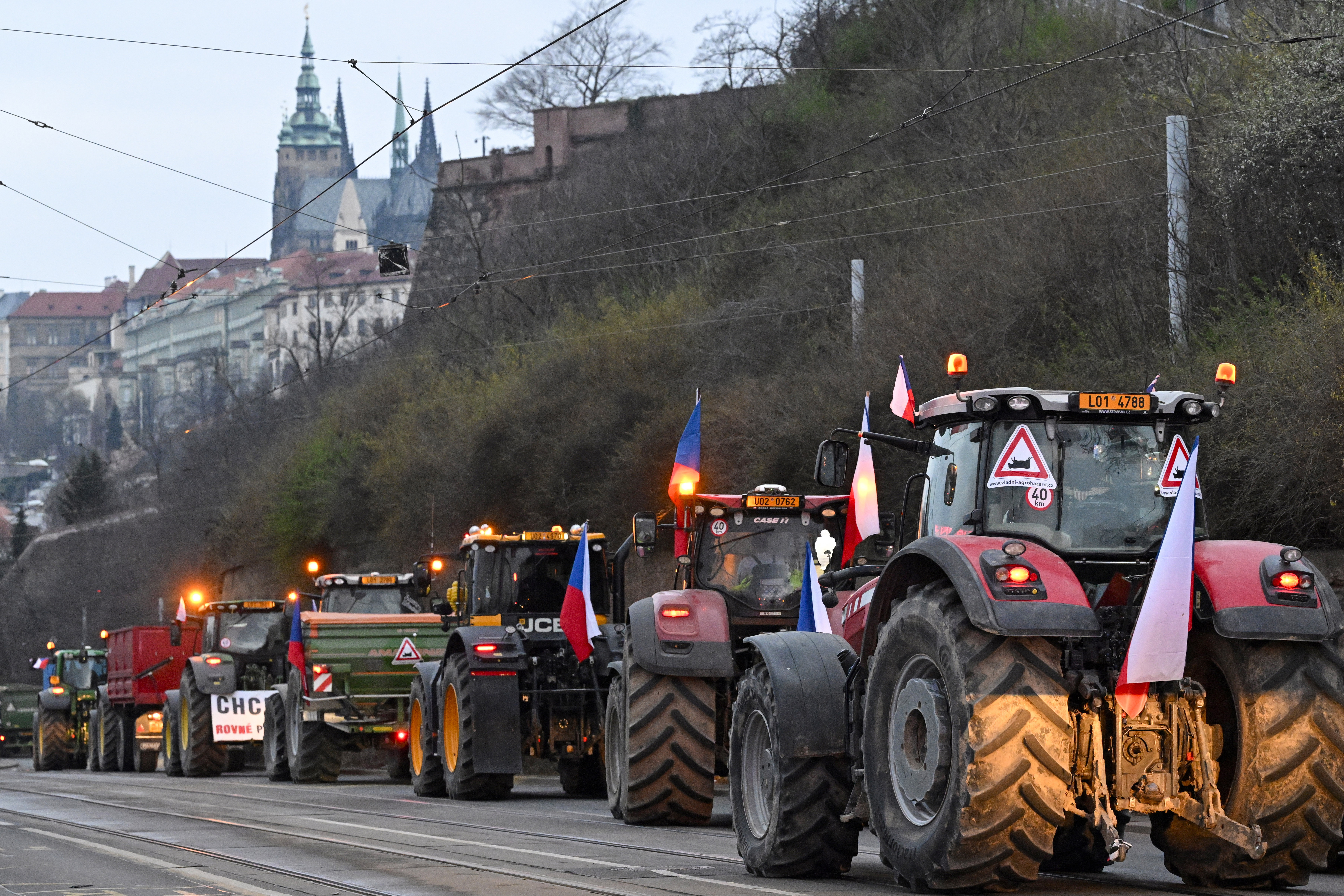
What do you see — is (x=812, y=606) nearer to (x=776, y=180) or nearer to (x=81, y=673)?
(x=81, y=673)

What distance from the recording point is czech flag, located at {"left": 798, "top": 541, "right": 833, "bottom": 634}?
11.5m

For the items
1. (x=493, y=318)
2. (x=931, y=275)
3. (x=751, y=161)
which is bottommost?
(x=931, y=275)

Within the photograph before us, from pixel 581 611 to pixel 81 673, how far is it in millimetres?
22955

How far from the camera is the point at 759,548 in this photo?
14883 millimetres

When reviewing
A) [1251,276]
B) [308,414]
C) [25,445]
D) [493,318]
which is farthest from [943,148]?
[25,445]

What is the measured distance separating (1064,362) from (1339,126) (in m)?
4.74

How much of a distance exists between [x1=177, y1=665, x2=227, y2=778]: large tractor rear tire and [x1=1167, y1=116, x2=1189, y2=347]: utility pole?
590 inches

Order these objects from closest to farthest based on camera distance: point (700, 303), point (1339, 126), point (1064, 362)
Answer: point (1339, 126), point (1064, 362), point (700, 303)

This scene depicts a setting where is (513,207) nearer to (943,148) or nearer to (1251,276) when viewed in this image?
(943,148)

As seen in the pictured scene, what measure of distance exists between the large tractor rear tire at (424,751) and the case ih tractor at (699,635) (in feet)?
12.8

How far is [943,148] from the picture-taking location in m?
37.7

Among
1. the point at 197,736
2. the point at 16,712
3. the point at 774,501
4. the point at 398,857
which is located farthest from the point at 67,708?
the point at 398,857

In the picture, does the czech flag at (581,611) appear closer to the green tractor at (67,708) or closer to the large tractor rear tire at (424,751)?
the large tractor rear tire at (424,751)

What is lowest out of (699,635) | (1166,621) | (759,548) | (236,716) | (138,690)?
(236,716)
